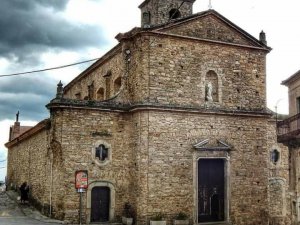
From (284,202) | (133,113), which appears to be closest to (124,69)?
(133,113)

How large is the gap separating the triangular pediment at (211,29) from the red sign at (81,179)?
7.54 meters

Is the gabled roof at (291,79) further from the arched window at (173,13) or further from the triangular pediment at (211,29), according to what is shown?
the arched window at (173,13)

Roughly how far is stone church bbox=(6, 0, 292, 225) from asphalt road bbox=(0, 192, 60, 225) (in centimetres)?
93

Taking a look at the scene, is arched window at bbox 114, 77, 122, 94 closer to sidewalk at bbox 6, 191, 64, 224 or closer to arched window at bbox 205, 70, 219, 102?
arched window at bbox 205, 70, 219, 102

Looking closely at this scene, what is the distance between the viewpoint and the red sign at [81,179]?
59.0 feet

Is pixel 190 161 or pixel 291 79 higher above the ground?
pixel 291 79

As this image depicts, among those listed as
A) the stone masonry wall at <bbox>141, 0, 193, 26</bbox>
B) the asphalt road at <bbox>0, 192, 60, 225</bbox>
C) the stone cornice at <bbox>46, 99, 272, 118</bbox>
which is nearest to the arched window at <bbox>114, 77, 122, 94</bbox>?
the stone cornice at <bbox>46, 99, 272, 118</bbox>

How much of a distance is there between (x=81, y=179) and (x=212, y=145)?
6588mm

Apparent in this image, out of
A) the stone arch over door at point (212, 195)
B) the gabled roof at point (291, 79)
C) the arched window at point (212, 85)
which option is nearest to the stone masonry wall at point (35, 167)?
the stone arch over door at point (212, 195)

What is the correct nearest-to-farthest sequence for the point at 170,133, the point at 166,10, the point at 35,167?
1. the point at 170,133
2. the point at 35,167
3. the point at 166,10

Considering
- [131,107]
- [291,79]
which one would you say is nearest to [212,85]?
[291,79]

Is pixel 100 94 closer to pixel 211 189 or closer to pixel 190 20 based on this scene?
pixel 190 20

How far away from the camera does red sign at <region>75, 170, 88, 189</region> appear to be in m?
18.0

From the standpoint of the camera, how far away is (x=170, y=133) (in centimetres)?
1941
